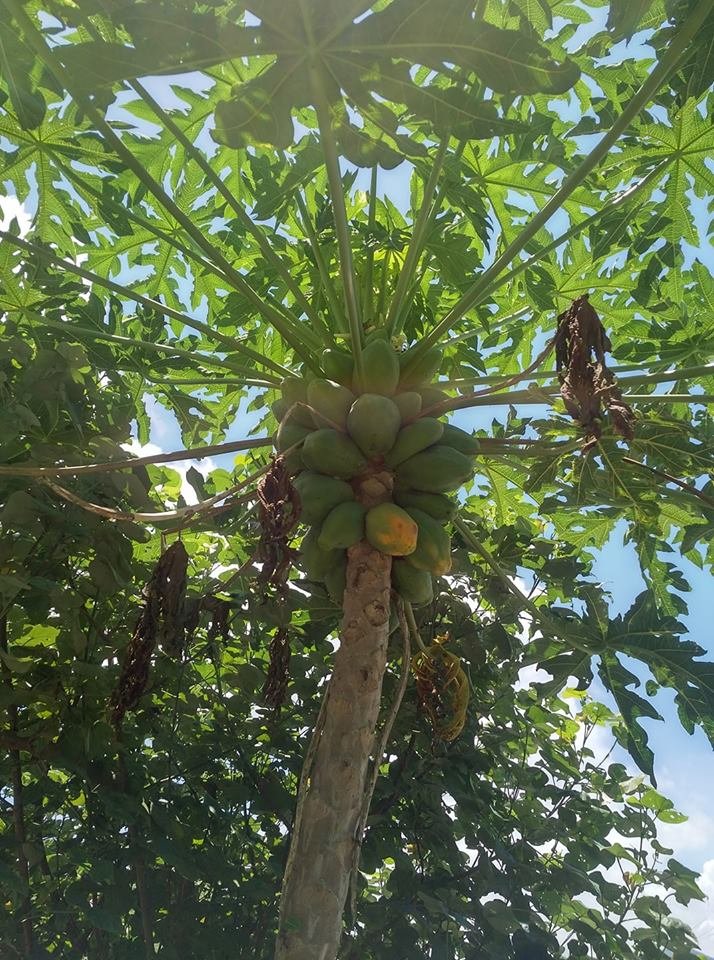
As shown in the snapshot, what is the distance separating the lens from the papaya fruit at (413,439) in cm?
238

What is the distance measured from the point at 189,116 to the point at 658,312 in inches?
71.8

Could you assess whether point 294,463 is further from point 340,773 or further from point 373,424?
point 340,773

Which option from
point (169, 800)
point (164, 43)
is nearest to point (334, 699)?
point (169, 800)

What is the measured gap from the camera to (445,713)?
2615 millimetres

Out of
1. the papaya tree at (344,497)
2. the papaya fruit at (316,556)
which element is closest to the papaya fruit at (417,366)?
the papaya tree at (344,497)

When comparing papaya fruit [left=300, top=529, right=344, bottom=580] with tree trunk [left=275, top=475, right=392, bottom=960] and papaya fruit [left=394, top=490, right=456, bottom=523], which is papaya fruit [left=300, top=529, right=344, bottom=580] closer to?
tree trunk [left=275, top=475, right=392, bottom=960]

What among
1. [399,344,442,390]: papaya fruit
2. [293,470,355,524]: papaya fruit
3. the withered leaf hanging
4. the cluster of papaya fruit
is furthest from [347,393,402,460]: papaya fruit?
the withered leaf hanging

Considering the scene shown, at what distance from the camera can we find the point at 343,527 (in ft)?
7.54

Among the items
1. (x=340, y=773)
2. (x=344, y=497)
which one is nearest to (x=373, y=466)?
→ (x=344, y=497)

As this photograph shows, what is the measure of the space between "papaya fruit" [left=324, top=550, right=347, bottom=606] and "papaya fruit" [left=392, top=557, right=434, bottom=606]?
0.46 feet

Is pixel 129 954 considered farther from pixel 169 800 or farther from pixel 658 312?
pixel 658 312

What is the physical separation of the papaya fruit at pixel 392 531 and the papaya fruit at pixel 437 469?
125mm

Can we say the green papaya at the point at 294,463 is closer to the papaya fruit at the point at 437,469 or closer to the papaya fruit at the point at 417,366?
the papaya fruit at the point at 437,469

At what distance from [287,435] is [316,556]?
1.16 feet
